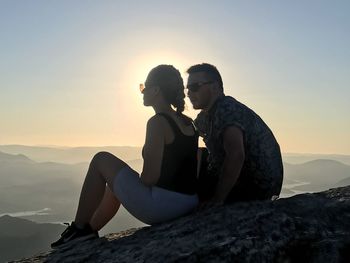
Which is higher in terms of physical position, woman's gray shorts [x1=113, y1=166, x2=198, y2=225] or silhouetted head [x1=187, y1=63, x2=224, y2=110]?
silhouetted head [x1=187, y1=63, x2=224, y2=110]

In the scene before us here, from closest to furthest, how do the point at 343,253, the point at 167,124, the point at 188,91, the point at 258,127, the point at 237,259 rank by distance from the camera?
the point at 237,259
the point at 343,253
the point at 167,124
the point at 258,127
the point at 188,91

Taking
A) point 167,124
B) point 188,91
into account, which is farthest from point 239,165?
point 188,91

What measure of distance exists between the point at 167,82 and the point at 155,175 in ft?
4.50

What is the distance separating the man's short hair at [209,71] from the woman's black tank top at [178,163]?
3.89 feet

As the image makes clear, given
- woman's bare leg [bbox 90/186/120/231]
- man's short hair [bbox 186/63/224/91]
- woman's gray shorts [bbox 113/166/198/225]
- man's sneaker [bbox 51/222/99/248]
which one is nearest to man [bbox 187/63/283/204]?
man's short hair [bbox 186/63/224/91]

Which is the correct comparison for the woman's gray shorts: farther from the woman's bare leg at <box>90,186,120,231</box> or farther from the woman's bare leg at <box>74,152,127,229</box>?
the woman's bare leg at <box>90,186,120,231</box>

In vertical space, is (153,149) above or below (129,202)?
above

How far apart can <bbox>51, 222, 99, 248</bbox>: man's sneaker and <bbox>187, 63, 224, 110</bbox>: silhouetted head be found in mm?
2608

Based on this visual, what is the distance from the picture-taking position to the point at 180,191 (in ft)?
19.1

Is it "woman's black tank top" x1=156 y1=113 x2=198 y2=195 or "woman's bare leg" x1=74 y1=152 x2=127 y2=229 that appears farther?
"woman's bare leg" x1=74 y1=152 x2=127 y2=229

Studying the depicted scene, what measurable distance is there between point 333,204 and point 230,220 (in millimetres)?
1692

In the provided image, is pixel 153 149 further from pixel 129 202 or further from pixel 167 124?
pixel 129 202

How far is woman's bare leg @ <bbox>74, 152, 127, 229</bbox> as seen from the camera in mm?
5832

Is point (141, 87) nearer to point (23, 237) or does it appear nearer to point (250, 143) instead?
point (250, 143)
